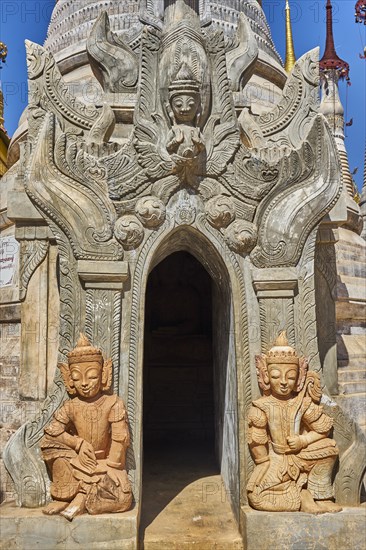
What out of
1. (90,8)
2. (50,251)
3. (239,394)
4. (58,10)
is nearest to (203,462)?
(239,394)

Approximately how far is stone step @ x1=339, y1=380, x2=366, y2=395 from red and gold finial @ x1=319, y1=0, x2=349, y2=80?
20571 mm

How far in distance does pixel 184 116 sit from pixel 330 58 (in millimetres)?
24083

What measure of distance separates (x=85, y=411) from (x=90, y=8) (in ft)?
31.5

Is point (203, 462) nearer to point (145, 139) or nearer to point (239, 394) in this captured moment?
point (239, 394)

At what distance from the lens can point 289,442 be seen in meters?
5.05

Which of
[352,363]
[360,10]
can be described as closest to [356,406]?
[352,363]

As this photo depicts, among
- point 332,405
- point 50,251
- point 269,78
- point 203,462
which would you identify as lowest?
point 203,462

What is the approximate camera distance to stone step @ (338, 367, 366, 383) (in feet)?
29.0

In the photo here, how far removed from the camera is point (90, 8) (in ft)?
36.9

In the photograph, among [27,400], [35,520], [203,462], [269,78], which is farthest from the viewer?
[269,78]

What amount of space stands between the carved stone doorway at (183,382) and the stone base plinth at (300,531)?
1628mm

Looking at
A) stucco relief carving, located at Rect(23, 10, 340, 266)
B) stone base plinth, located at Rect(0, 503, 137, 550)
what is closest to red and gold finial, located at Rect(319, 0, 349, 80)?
stucco relief carving, located at Rect(23, 10, 340, 266)

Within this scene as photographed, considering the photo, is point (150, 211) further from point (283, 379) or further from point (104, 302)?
point (283, 379)

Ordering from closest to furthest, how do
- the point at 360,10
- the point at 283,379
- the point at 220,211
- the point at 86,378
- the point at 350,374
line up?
the point at 86,378 → the point at 283,379 → the point at 220,211 → the point at 350,374 → the point at 360,10
